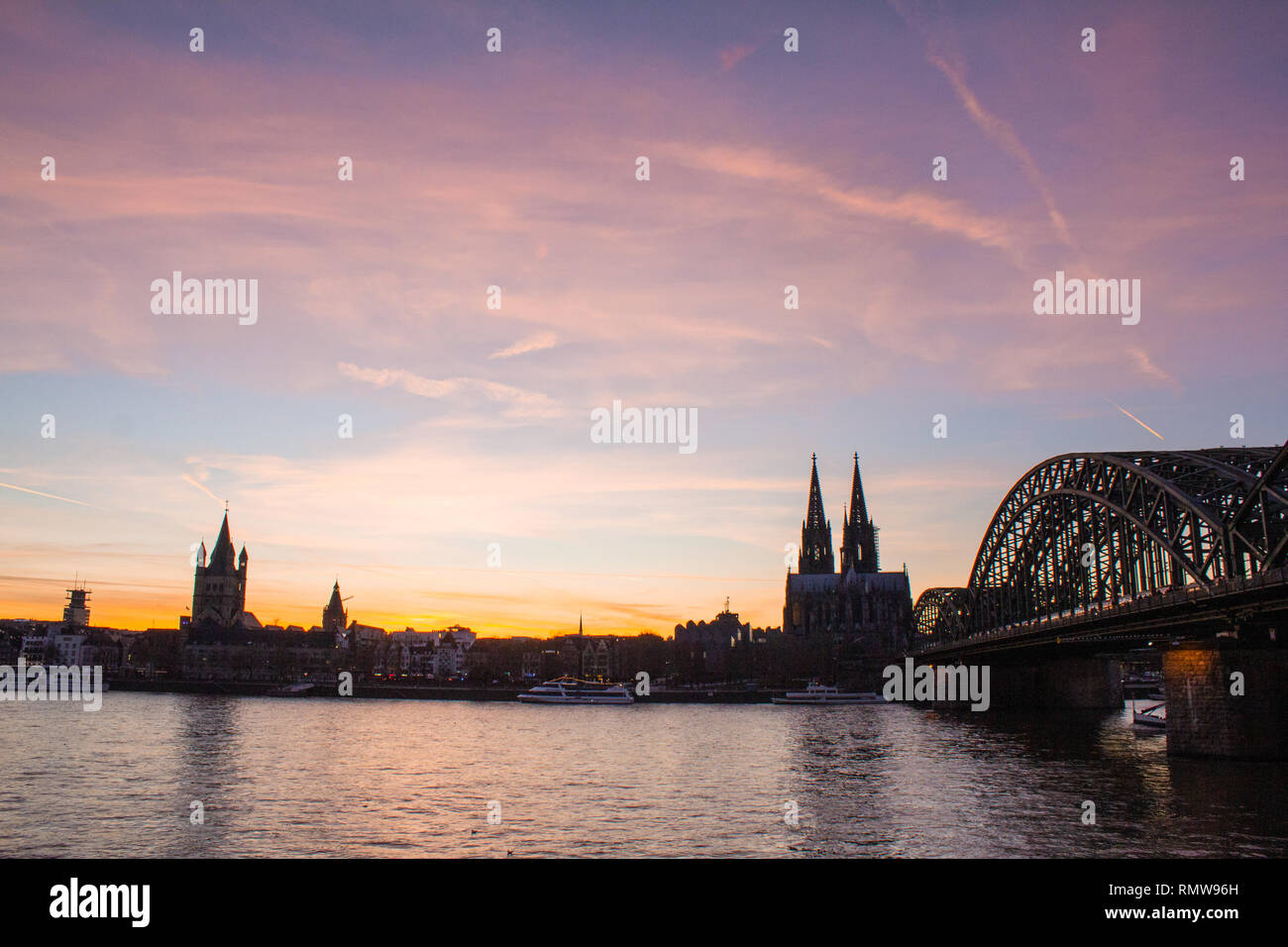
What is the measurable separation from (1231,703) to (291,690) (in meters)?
131

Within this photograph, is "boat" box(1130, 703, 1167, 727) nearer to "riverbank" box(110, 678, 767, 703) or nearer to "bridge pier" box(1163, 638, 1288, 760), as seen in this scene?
"bridge pier" box(1163, 638, 1288, 760)

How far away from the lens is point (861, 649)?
18350cm

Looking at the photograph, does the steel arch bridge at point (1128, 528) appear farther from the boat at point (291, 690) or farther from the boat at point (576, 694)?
the boat at point (291, 690)

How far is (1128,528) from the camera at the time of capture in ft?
209

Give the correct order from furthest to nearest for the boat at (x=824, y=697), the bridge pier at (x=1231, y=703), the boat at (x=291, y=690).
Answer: the boat at (x=291, y=690), the boat at (x=824, y=697), the bridge pier at (x=1231, y=703)

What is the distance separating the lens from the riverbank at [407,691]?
13962 cm

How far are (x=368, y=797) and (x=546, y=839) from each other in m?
12.6

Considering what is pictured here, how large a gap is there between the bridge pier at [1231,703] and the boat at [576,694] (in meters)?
87.6

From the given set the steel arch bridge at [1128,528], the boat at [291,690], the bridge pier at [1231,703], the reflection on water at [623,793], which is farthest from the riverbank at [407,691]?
the bridge pier at [1231,703]

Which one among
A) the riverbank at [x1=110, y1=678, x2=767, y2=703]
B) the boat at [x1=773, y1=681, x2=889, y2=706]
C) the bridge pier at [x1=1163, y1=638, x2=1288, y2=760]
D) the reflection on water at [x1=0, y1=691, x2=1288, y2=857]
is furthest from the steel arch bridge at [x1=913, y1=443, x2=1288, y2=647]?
the riverbank at [x1=110, y1=678, x2=767, y2=703]
